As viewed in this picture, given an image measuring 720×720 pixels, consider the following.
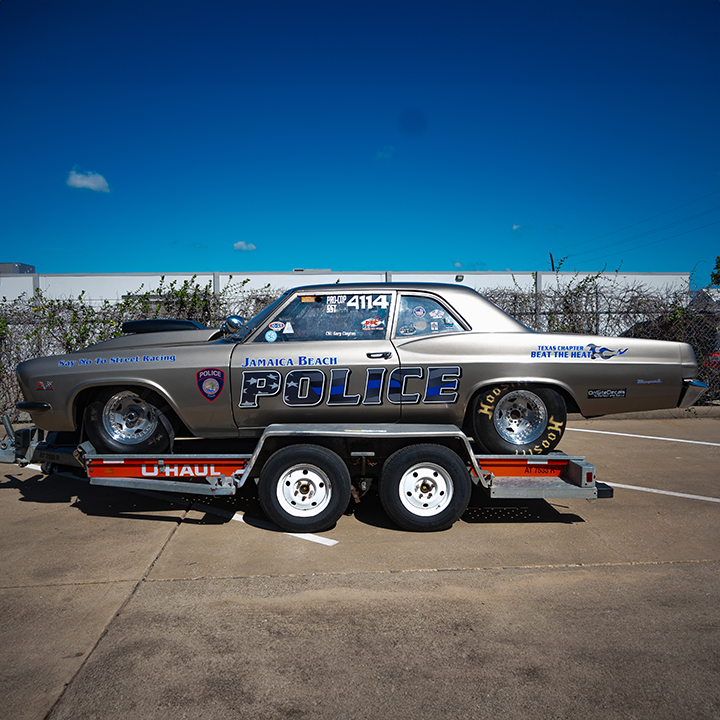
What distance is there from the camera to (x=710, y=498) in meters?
5.20

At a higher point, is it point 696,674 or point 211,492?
point 211,492

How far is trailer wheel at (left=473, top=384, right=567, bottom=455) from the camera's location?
15.1 ft

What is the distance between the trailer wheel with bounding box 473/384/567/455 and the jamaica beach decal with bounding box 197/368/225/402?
2.20 metres

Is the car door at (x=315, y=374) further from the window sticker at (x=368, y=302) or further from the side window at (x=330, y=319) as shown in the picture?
the window sticker at (x=368, y=302)

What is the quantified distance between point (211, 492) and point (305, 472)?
78 centimetres

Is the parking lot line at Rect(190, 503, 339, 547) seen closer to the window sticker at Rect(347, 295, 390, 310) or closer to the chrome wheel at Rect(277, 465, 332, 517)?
the chrome wheel at Rect(277, 465, 332, 517)

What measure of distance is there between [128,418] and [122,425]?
8cm

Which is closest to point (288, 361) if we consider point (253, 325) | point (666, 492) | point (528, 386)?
point (253, 325)

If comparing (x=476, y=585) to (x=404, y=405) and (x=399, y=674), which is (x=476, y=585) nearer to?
(x=399, y=674)

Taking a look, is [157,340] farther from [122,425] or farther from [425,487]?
[425,487]

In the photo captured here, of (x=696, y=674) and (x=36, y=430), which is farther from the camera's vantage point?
(x=36, y=430)

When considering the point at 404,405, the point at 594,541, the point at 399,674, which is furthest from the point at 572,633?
the point at 404,405

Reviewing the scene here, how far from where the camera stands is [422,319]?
4.67 m

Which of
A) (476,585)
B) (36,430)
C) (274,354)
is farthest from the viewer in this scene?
(36,430)
